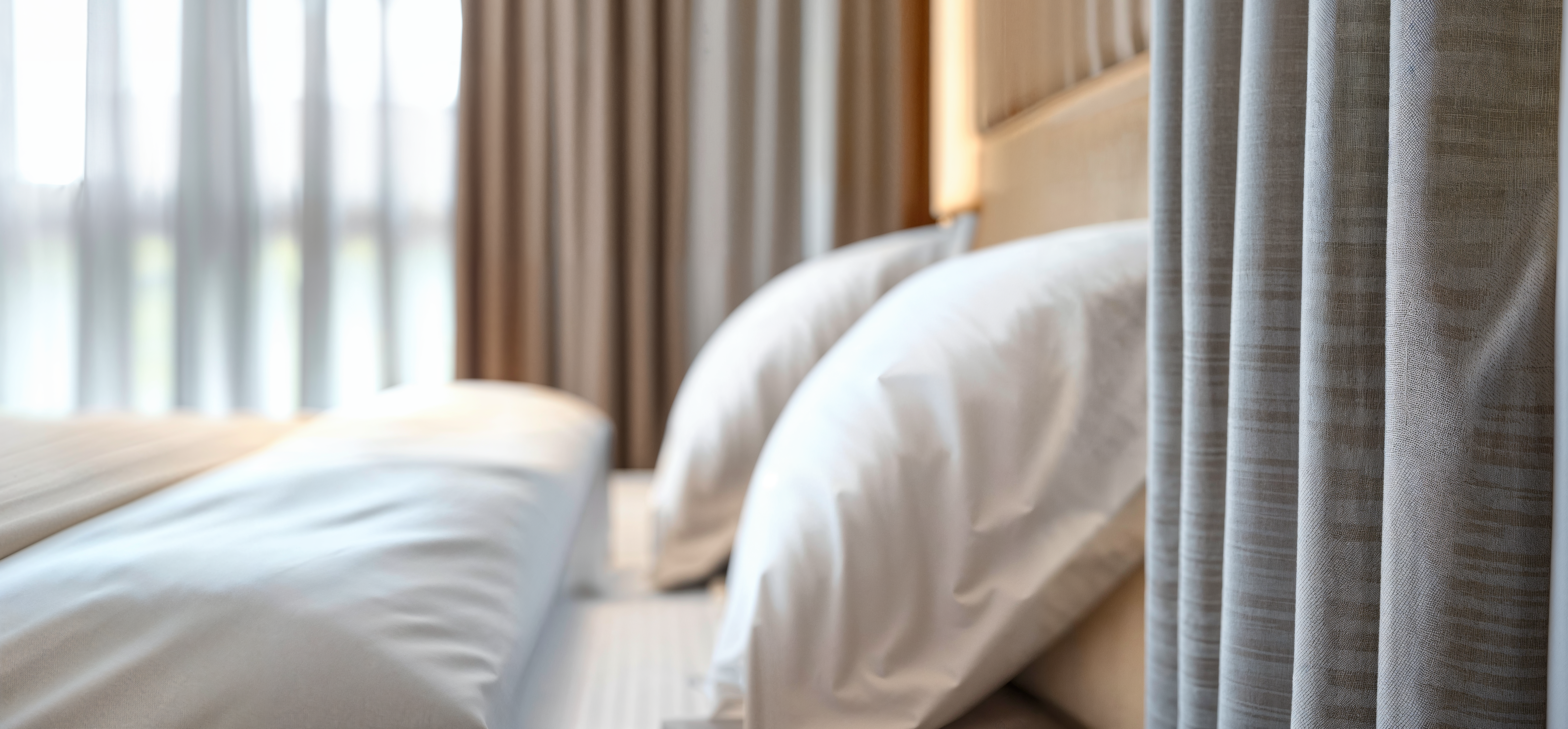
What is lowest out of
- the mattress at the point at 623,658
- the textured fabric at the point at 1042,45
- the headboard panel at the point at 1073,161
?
the mattress at the point at 623,658

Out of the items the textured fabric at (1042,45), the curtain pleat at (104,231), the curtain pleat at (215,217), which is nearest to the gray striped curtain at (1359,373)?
the textured fabric at (1042,45)

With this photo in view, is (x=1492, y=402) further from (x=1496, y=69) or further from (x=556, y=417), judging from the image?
(x=556, y=417)

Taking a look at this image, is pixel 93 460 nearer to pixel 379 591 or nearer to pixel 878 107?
pixel 379 591

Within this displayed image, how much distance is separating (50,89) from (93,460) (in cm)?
227

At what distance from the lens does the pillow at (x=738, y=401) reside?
3.19 feet

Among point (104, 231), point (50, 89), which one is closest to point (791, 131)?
point (104, 231)

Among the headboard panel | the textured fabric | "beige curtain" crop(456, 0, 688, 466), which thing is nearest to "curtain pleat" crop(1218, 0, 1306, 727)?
the headboard panel

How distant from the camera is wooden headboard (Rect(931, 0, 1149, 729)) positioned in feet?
1.83

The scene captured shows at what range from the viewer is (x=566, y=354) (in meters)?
2.45

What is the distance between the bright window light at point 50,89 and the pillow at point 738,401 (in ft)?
7.11

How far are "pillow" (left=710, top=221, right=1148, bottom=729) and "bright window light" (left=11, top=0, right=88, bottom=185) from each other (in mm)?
2665

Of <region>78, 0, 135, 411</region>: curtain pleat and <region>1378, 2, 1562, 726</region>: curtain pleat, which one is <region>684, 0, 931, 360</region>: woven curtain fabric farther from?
<region>1378, 2, 1562, 726</region>: curtain pleat

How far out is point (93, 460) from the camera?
30.9 inches

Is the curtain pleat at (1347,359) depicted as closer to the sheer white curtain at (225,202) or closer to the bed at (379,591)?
the bed at (379,591)
